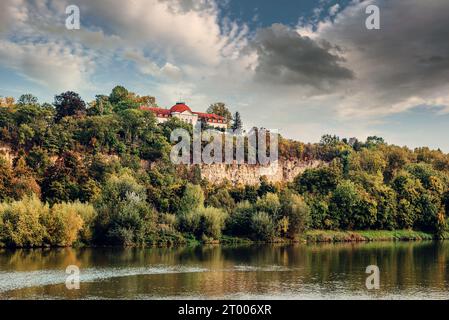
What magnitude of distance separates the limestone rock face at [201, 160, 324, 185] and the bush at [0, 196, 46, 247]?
1331 inches

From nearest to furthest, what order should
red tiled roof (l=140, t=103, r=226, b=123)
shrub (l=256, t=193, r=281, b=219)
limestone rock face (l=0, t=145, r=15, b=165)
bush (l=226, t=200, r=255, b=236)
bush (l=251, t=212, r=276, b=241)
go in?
bush (l=251, t=212, r=276, b=241) < shrub (l=256, t=193, r=281, b=219) < bush (l=226, t=200, r=255, b=236) < limestone rock face (l=0, t=145, r=15, b=165) < red tiled roof (l=140, t=103, r=226, b=123)

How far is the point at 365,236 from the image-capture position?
2621 inches

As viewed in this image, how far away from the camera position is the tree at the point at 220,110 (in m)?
117

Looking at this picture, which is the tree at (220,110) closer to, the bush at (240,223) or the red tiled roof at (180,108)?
A: the red tiled roof at (180,108)

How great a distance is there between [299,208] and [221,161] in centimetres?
2481

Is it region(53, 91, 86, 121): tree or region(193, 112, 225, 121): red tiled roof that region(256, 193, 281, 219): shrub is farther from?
region(193, 112, 225, 121): red tiled roof

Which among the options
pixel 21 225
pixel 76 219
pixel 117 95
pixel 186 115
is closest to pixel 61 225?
pixel 76 219

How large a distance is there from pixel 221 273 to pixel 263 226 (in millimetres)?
24955

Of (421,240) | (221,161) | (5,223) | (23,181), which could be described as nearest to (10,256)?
(5,223)

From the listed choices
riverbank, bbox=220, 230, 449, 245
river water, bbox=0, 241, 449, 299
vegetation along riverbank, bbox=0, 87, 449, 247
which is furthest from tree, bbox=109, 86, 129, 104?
river water, bbox=0, 241, 449, 299

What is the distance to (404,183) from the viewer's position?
7231 centimetres

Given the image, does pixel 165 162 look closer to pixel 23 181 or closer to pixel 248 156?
pixel 248 156

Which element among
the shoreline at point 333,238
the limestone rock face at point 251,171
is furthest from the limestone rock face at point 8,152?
the limestone rock face at point 251,171

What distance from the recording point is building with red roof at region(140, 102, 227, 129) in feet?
334
